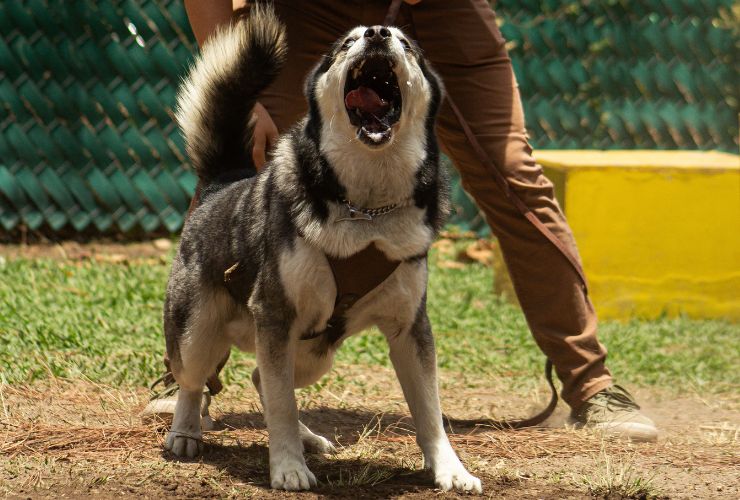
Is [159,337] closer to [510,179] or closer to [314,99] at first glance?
[510,179]

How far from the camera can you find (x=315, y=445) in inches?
139

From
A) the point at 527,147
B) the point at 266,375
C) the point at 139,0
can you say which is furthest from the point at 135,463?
the point at 139,0

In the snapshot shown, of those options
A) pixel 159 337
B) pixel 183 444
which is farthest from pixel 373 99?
pixel 159 337

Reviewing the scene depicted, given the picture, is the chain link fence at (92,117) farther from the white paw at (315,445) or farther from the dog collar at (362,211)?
the dog collar at (362,211)

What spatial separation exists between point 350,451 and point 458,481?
0.51 meters

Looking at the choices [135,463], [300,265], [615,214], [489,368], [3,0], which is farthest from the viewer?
[3,0]

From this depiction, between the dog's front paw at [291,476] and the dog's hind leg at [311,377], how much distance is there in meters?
0.17

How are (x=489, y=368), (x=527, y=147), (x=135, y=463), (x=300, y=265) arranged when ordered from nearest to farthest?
(x=300, y=265) → (x=135, y=463) → (x=527, y=147) → (x=489, y=368)

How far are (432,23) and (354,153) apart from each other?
1.03 metres

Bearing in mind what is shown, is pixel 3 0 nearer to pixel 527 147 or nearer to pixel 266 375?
pixel 527 147

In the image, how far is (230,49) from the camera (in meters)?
3.43

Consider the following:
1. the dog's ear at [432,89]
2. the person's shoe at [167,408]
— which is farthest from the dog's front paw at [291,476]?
the dog's ear at [432,89]

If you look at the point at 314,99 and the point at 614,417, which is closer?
the point at 314,99

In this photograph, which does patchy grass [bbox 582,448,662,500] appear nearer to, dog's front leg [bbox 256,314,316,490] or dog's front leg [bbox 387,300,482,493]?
dog's front leg [bbox 387,300,482,493]
